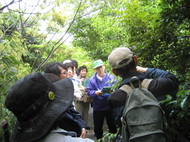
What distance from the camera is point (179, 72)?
102 inches

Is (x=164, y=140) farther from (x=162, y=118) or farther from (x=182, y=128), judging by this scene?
(x=182, y=128)

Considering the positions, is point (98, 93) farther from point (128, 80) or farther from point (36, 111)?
point (36, 111)

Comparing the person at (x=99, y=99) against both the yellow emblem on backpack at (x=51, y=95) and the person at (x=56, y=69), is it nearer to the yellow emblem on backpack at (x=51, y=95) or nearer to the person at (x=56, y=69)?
the person at (x=56, y=69)

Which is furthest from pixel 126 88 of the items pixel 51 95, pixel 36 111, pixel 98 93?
pixel 98 93

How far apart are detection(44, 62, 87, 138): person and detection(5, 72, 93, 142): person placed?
2.30ft

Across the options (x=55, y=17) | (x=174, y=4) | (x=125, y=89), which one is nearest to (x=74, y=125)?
(x=125, y=89)

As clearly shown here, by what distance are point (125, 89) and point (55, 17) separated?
16.6 feet

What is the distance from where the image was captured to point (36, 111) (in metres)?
1.21

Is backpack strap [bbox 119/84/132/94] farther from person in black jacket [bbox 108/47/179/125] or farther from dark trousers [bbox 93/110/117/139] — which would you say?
dark trousers [bbox 93/110/117/139]

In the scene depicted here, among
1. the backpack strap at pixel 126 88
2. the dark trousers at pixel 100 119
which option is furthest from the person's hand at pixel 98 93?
the backpack strap at pixel 126 88

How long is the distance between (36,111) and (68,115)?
2.77ft

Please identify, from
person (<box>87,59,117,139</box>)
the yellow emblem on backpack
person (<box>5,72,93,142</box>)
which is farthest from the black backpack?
person (<box>87,59,117,139</box>)

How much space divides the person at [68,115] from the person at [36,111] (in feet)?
2.30

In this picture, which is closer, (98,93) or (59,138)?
(59,138)
